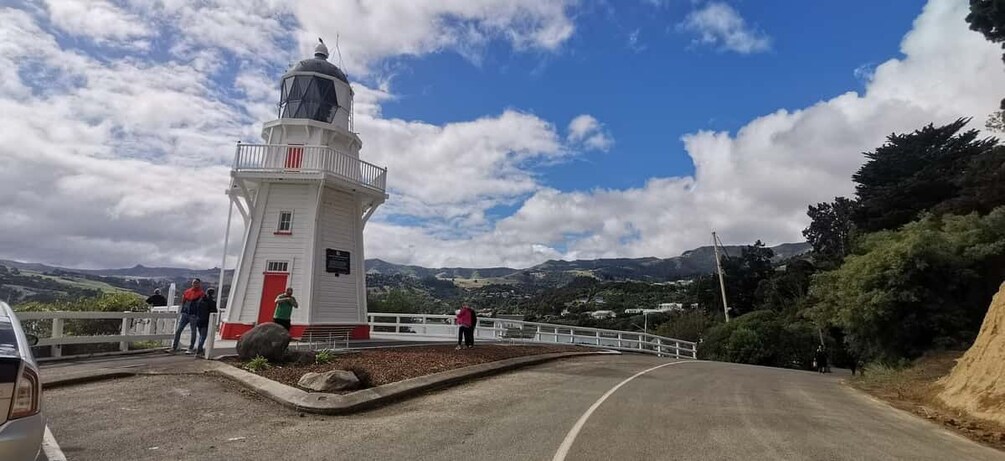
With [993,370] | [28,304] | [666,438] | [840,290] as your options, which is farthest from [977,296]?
[28,304]

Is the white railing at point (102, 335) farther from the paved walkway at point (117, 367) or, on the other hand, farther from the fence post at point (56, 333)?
the paved walkway at point (117, 367)

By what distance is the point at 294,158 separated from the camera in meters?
22.1

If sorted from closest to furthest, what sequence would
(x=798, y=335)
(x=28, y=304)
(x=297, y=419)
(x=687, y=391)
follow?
(x=297, y=419)
(x=687, y=391)
(x=28, y=304)
(x=798, y=335)

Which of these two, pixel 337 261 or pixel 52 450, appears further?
pixel 337 261

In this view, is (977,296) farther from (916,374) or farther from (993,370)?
(993,370)

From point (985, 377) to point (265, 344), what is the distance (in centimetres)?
1370

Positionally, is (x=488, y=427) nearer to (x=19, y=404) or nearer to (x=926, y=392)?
(x=19, y=404)

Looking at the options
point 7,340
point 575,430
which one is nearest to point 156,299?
point 575,430

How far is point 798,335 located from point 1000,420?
117 feet

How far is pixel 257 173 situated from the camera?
2141 cm

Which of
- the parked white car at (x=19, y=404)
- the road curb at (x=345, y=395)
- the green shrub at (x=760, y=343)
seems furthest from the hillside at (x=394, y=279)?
the green shrub at (x=760, y=343)

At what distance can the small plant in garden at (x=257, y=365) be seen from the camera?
1146 cm

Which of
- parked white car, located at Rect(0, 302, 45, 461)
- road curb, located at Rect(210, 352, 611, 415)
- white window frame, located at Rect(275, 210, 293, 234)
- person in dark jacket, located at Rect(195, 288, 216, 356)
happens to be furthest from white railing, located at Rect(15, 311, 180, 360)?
parked white car, located at Rect(0, 302, 45, 461)

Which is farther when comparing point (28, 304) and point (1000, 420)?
point (28, 304)
